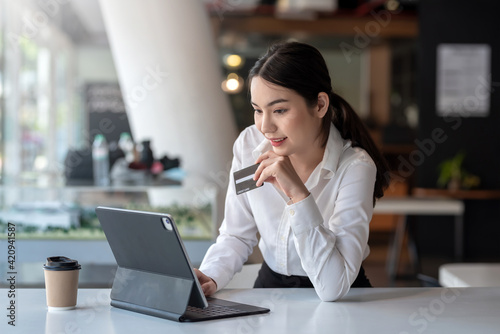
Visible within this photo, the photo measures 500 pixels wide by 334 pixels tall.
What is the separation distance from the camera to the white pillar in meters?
5.41

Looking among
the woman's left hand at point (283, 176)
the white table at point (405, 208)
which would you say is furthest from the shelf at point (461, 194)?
the woman's left hand at point (283, 176)

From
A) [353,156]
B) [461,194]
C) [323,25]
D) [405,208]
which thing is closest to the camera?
[353,156]

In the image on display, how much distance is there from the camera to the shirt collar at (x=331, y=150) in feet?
6.88

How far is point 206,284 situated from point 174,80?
12.1ft

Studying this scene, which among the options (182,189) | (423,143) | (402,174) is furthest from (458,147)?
(182,189)

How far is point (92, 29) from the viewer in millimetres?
12594

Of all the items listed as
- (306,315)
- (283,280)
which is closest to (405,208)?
(283,280)

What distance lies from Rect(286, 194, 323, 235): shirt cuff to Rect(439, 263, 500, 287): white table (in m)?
0.85

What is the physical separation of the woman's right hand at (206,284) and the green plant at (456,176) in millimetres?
6380

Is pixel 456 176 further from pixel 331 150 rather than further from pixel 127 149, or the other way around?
pixel 331 150

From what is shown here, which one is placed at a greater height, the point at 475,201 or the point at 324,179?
the point at 324,179

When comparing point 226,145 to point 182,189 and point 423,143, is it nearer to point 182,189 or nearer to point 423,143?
point 182,189

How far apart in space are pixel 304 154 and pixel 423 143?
628cm

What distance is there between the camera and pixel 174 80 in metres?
5.47
